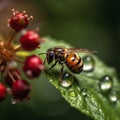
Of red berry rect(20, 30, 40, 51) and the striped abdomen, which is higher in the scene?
red berry rect(20, 30, 40, 51)

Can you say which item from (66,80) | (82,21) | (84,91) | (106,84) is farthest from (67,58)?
(82,21)

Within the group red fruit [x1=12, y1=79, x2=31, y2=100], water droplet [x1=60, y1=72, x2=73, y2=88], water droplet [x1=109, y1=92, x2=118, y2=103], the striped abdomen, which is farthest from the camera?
water droplet [x1=109, y1=92, x2=118, y2=103]

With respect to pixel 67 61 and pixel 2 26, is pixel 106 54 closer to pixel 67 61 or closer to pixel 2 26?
pixel 2 26

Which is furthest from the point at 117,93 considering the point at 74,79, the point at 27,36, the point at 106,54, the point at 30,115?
the point at 106,54

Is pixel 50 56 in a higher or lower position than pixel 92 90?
higher

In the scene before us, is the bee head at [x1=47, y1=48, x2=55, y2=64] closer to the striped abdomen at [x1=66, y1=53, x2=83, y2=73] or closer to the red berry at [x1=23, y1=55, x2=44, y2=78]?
the striped abdomen at [x1=66, y1=53, x2=83, y2=73]

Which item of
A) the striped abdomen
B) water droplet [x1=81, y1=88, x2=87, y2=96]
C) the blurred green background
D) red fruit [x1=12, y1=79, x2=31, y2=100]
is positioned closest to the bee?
the striped abdomen

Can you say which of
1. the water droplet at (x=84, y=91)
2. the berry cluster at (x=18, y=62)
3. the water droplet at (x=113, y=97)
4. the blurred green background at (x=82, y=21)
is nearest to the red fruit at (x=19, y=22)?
the berry cluster at (x=18, y=62)

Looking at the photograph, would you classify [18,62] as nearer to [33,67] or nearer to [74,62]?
[33,67]
